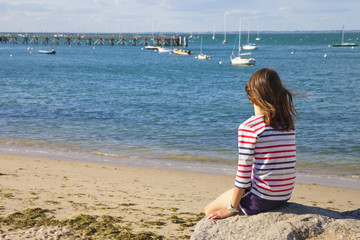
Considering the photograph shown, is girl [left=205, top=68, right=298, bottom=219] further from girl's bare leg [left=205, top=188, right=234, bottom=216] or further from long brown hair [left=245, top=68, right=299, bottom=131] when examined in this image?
girl's bare leg [left=205, top=188, right=234, bottom=216]

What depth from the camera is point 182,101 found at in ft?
84.5

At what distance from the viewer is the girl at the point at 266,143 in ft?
12.0

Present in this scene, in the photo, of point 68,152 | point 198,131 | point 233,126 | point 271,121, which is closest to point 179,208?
point 271,121

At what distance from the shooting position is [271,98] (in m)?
3.71

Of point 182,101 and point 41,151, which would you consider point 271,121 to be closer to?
point 41,151

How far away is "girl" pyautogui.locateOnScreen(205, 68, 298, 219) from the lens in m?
3.66

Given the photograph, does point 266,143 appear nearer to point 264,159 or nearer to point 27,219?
point 264,159

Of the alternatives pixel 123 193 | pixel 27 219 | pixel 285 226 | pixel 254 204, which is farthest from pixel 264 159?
pixel 123 193

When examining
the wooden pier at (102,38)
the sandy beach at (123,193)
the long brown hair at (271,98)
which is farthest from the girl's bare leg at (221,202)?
the wooden pier at (102,38)

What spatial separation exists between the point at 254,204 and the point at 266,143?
2.13 ft

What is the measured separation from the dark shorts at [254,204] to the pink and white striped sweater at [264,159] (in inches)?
2.2

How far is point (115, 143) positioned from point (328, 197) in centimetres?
760

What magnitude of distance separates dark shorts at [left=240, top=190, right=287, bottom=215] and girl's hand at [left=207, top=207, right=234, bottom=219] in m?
0.15

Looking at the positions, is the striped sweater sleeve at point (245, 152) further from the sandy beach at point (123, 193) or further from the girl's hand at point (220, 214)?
the sandy beach at point (123, 193)
